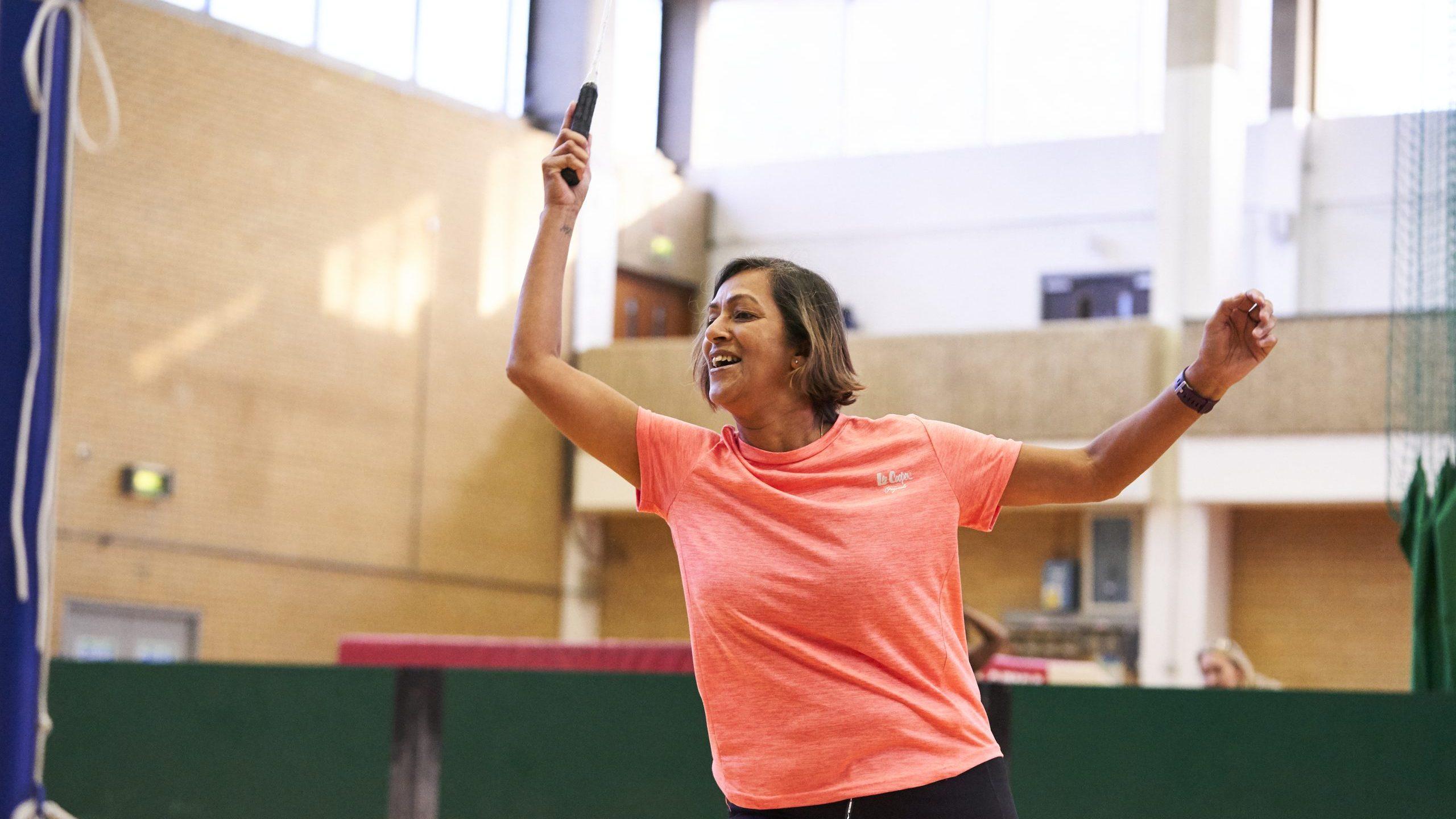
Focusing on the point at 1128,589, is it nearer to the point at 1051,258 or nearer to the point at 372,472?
the point at 1051,258

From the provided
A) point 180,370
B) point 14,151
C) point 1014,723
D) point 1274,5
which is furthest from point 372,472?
point 14,151

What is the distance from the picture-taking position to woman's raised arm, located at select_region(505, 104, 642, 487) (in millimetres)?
2764

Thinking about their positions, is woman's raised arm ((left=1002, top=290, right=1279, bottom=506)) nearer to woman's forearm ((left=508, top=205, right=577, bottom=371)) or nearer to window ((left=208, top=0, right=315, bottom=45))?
woman's forearm ((left=508, top=205, right=577, bottom=371))

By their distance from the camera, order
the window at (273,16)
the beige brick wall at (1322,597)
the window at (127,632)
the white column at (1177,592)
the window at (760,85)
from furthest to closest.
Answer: the window at (760,85), the beige brick wall at (1322,597), the white column at (1177,592), the window at (273,16), the window at (127,632)

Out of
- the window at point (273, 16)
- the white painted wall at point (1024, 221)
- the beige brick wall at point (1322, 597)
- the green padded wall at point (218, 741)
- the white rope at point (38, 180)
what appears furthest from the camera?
the white painted wall at point (1024, 221)

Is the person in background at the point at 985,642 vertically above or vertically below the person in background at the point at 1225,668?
above

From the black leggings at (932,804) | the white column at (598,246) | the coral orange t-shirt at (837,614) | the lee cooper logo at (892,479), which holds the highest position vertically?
the white column at (598,246)

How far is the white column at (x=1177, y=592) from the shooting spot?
1755cm

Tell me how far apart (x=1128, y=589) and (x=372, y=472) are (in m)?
7.68

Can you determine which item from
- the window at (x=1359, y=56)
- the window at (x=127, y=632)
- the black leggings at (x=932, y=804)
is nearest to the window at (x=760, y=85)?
the window at (x=1359, y=56)

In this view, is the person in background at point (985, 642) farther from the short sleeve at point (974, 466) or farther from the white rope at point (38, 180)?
the white rope at point (38, 180)

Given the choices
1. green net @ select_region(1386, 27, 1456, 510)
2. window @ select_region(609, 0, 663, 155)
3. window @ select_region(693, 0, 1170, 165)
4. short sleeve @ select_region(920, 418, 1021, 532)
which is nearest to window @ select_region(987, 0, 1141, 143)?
window @ select_region(693, 0, 1170, 165)

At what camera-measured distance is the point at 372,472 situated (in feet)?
58.7

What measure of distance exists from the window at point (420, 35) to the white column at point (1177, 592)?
8242mm
